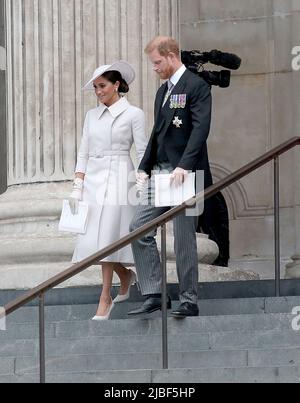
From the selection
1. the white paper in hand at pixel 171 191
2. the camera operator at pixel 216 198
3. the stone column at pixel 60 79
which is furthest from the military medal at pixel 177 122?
the camera operator at pixel 216 198

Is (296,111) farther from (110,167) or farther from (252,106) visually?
(110,167)

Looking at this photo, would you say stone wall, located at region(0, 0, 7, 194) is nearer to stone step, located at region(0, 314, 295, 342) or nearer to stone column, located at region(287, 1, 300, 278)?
stone column, located at region(287, 1, 300, 278)

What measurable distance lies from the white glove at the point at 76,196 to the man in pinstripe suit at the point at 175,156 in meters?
0.65

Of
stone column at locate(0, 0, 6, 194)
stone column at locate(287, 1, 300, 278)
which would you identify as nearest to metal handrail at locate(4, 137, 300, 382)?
stone column at locate(0, 0, 6, 194)

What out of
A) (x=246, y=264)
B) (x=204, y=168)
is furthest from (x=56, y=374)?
(x=246, y=264)

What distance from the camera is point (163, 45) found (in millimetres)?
14516

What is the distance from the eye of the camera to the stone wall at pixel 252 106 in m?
22.4

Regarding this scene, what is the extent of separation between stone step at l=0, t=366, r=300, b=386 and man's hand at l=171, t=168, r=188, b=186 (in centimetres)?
179

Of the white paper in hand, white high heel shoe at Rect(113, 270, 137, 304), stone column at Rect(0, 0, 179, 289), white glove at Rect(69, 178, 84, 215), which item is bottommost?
white high heel shoe at Rect(113, 270, 137, 304)

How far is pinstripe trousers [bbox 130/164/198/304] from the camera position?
14.2 metres

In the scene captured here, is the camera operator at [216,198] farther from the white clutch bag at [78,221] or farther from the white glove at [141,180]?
the white glove at [141,180]

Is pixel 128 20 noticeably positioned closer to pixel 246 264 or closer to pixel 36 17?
pixel 36 17

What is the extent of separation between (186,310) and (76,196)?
1507mm

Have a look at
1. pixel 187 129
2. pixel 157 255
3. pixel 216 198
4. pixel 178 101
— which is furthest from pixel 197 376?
pixel 216 198
